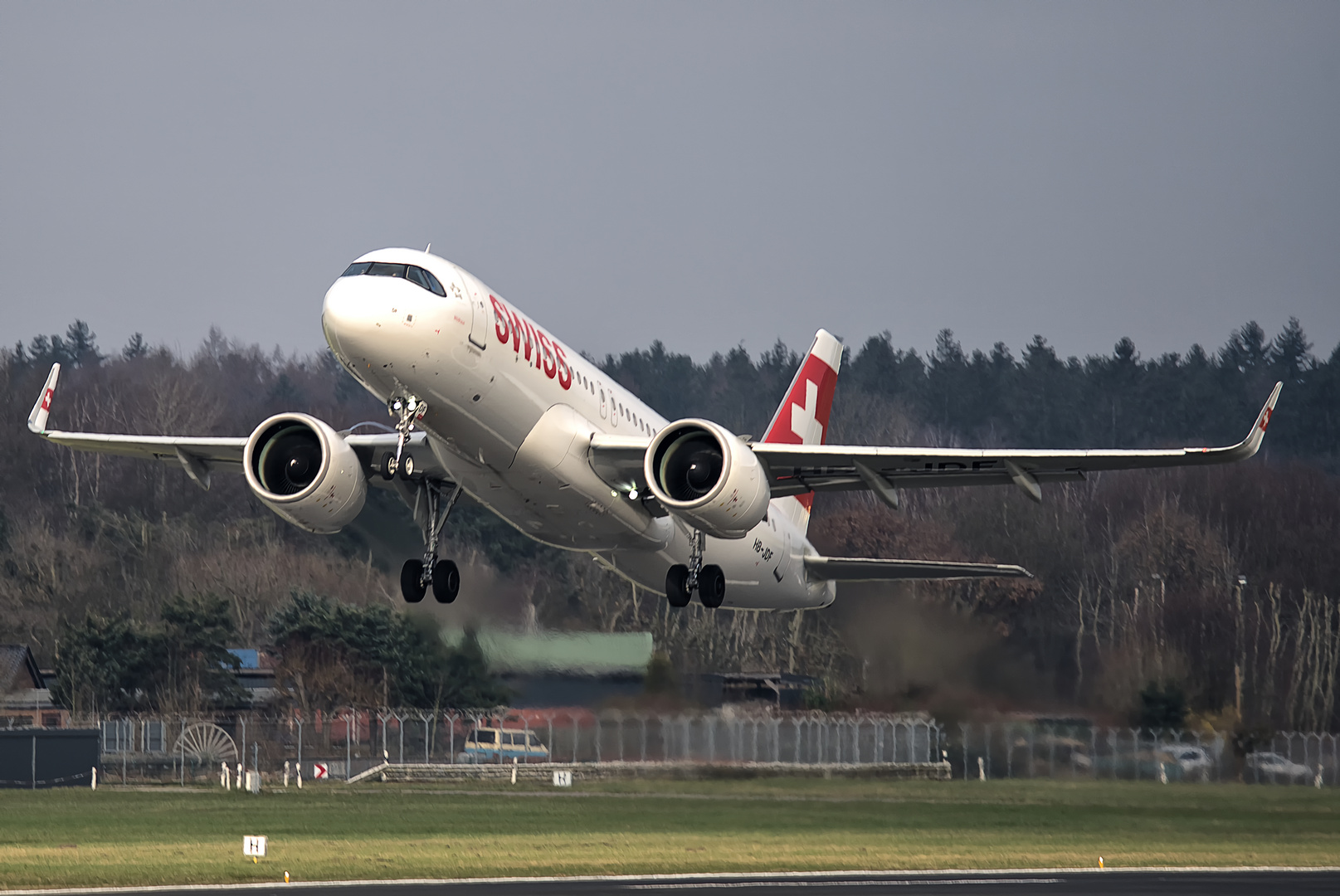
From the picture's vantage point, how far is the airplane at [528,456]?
2605 cm

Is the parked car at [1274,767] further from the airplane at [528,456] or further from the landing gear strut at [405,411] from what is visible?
the landing gear strut at [405,411]

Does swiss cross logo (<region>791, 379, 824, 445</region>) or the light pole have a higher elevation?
swiss cross logo (<region>791, 379, 824, 445</region>)

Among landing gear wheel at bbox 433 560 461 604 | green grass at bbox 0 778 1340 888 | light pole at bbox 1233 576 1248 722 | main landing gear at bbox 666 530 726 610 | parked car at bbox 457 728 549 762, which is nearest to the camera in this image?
green grass at bbox 0 778 1340 888

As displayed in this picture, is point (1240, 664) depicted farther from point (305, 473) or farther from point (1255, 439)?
point (305, 473)

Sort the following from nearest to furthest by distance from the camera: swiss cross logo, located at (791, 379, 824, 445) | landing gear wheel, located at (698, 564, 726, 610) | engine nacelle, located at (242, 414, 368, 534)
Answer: engine nacelle, located at (242, 414, 368, 534), landing gear wheel, located at (698, 564, 726, 610), swiss cross logo, located at (791, 379, 824, 445)

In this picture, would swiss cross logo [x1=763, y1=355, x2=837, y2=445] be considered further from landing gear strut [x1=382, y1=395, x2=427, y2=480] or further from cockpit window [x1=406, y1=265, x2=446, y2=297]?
cockpit window [x1=406, y1=265, x2=446, y2=297]

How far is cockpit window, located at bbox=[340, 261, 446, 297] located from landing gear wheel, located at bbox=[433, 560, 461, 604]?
7957 millimetres

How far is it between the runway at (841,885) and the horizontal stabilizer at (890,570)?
7040 millimetres

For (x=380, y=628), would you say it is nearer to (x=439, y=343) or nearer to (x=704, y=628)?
(x=704, y=628)

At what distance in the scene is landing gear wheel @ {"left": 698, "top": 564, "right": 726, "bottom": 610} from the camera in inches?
1248

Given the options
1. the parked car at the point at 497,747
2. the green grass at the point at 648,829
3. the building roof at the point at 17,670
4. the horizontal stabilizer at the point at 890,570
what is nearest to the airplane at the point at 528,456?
the horizontal stabilizer at the point at 890,570

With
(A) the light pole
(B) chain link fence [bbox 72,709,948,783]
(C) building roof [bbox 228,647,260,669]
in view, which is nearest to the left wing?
(B) chain link fence [bbox 72,709,948,783]

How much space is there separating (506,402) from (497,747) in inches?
920

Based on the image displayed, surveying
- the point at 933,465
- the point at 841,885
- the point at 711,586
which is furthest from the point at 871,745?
the point at 841,885
